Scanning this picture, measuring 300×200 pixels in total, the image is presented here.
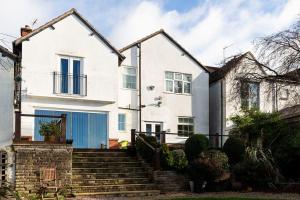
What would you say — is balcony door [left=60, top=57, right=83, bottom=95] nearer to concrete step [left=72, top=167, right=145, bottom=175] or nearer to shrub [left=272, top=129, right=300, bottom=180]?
concrete step [left=72, top=167, right=145, bottom=175]

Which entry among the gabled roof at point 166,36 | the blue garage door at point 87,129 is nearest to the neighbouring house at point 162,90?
the gabled roof at point 166,36

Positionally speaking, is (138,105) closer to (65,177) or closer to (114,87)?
(114,87)

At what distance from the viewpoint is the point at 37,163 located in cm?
1861

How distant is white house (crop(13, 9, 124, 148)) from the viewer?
25.3 meters

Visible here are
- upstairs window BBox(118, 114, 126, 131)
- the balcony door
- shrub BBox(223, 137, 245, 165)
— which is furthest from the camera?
upstairs window BBox(118, 114, 126, 131)

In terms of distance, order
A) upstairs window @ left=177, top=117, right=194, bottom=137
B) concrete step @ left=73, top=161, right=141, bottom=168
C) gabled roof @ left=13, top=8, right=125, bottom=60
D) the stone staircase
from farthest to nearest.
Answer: upstairs window @ left=177, top=117, right=194, bottom=137, gabled roof @ left=13, top=8, right=125, bottom=60, concrete step @ left=73, top=161, right=141, bottom=168, the stone staircase

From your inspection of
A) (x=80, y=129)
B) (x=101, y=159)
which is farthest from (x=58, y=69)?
(x=101, y=159)

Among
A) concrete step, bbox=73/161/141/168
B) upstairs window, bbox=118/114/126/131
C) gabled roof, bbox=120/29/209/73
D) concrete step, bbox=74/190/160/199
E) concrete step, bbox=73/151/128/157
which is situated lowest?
concrete step, bbox=74/190/160/199

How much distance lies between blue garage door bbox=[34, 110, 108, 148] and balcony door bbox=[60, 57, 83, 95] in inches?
51.3

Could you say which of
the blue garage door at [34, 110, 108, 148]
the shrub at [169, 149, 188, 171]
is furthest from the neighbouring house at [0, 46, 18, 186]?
the shrub at [169, 149, 188, 171]

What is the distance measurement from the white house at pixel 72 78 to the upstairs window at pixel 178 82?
154 inches

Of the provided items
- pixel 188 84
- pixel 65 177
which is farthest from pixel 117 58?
pixel 65 177

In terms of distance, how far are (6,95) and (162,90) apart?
11283mm

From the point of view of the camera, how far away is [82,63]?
87.9ft
